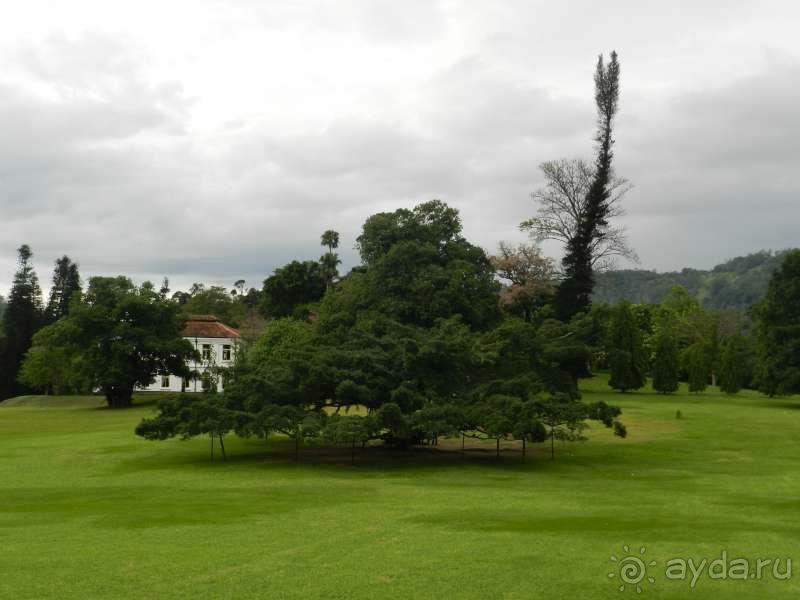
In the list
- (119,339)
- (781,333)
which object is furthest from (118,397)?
(781,333)

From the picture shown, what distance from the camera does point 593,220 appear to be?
6062cm

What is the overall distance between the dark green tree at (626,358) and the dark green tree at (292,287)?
32349 mm

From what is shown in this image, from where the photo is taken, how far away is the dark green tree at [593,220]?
59.0 m

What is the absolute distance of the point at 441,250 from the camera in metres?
40.9

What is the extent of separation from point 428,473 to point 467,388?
16.0 ft

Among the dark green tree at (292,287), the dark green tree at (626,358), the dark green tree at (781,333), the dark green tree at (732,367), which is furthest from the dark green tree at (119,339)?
the dark green tree at (781,333)

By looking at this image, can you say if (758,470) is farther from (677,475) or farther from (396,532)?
(396,532)

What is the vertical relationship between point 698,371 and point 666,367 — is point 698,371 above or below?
below

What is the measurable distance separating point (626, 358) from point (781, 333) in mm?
11974

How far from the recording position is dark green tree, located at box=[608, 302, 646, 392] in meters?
60.1

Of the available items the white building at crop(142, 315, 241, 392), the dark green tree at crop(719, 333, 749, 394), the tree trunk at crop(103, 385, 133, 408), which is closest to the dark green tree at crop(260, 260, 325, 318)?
the white building at crop(142, 315, 241, 392)

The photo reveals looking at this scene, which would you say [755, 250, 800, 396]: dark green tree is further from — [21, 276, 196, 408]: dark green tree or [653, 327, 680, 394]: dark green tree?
[21, 276, 196, 408]: dark green tree

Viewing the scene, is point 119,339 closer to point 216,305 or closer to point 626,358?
point 626,358

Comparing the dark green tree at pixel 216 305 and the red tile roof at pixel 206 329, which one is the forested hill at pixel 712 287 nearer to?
the dark green tree at pixel 216 305
